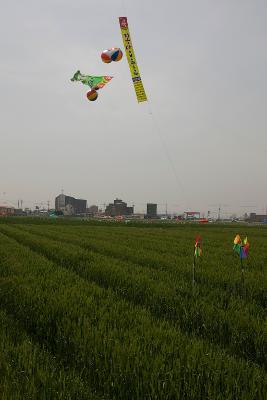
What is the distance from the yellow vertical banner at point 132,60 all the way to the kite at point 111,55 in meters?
2.08

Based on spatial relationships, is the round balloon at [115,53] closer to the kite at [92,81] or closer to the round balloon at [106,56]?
the round balloon at [106,56]

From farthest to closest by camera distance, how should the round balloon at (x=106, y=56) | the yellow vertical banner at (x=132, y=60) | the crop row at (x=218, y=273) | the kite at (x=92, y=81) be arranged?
the kite at (x=92, y=81) < the round balloon at (x=106, y=56) < the yellow vertical banner at (x=132, y=60) < the crop row at (x=218, y=273)

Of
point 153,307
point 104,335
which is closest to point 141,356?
point 104,335

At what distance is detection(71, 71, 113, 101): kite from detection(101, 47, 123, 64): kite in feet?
4.42

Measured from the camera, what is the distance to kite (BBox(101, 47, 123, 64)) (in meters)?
14.6

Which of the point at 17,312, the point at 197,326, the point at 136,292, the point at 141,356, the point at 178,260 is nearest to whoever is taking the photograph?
the point at 141,356

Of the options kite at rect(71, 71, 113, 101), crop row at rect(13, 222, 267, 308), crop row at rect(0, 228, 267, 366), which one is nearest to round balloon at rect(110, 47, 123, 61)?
kite at rect(71, 71, 113, 101)

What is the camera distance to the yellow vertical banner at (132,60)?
12020 mm

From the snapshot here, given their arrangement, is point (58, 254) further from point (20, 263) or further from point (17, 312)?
point (17, 312)

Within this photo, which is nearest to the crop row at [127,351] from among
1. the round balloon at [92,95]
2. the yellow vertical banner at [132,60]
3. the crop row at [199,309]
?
the crop row at [199,309]

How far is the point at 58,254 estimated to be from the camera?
14398 millimetres

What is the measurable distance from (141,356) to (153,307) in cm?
260

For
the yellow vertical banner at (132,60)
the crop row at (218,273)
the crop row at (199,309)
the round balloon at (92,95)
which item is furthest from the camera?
the round balloon at (92,95)

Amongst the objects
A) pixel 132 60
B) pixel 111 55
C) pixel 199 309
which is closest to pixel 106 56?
pixel 111 55
